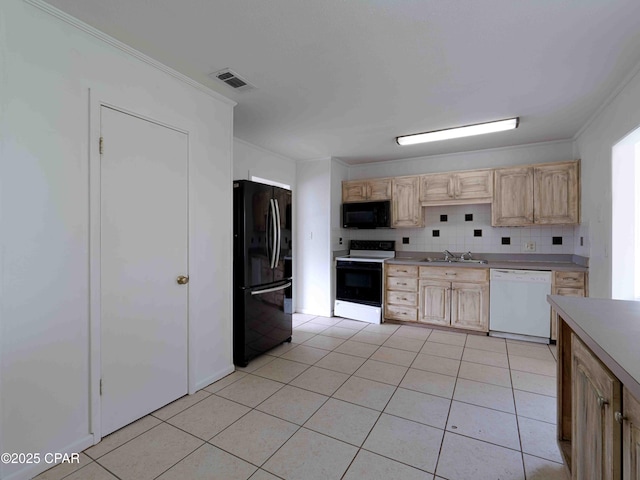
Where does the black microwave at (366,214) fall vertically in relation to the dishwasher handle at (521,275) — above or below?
above

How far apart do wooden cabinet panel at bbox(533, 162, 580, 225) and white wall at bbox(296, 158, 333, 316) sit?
2693 millimetres

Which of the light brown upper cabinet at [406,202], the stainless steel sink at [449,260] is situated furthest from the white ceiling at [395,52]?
the stainless steel sink at [449,260]

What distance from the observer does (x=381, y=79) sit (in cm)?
237

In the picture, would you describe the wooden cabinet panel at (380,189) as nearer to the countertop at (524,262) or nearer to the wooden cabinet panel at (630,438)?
the countertop at (524,262)

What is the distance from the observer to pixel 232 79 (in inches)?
93.7

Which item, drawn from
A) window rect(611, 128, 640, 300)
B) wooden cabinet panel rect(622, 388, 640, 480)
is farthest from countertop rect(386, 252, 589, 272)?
wooden cabinet panel rect(622, 388, 640, 480)

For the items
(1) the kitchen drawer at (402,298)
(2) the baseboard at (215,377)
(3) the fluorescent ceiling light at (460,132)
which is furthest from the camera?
(1) the kitchen drawer at (402,298)

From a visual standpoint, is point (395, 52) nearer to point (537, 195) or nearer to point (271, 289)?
point (271, 289)

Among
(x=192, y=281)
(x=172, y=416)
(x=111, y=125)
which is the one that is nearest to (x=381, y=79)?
(x=111, y=125)

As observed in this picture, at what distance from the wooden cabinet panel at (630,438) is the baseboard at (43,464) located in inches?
98.0

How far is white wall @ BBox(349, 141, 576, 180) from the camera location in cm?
395

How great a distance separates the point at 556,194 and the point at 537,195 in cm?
19

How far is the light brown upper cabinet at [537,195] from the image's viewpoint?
142 inches

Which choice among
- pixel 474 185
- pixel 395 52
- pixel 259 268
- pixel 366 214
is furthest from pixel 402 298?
pixel 395 52
